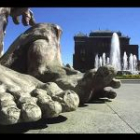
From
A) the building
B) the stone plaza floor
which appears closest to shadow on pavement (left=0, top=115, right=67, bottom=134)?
the stone plaza floor

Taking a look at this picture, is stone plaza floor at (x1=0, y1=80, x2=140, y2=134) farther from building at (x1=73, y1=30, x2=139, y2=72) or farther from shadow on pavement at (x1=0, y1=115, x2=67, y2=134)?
building at (x1=73, y1=30, x2=139, y2=72)

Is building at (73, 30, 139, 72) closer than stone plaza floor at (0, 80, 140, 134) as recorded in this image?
No

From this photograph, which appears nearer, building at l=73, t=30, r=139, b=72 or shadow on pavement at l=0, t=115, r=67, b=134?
shadow on pavement at l=0, t=115, r=67, b=134

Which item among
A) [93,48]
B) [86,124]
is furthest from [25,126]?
[93,48]

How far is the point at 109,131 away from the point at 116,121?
668 millimetres

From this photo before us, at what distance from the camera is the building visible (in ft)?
266

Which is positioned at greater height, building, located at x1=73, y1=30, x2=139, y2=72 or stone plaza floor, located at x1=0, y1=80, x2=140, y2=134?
building, located at x1=73, y1=30, x2=139, y2=72

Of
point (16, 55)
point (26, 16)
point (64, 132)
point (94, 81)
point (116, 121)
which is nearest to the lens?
point (64, 132)

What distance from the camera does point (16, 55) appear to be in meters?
6.89

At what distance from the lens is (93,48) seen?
82438mm

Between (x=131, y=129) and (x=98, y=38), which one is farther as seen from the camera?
(x=98, y=38)

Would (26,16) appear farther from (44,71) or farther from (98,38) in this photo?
(98,38)
